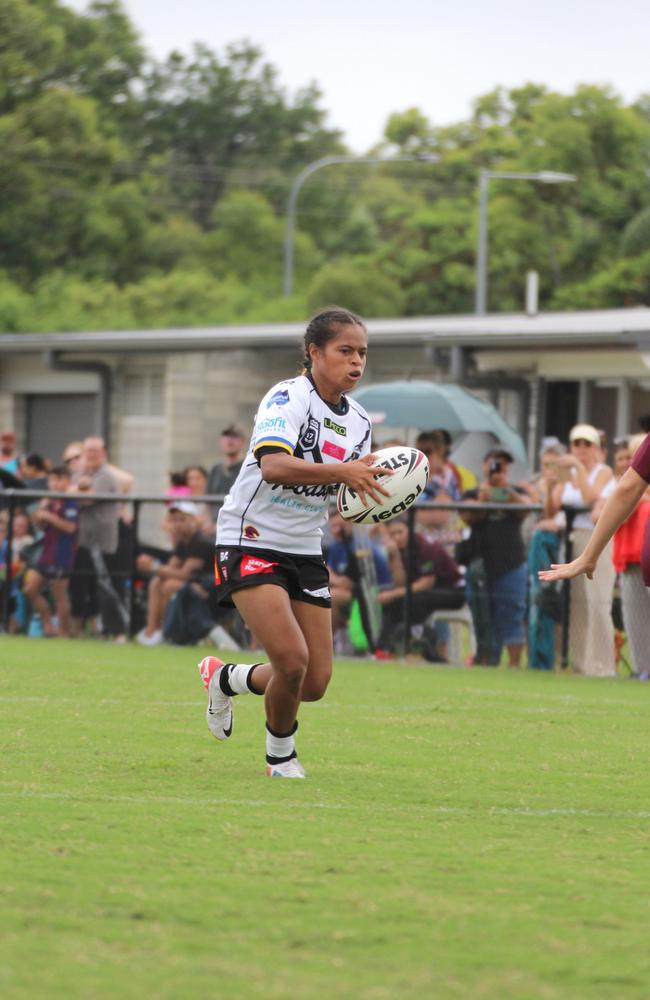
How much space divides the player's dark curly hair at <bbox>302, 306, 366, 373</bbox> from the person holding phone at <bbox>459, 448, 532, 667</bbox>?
26.9 feet

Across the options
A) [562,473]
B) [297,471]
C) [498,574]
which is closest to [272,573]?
[297,471]

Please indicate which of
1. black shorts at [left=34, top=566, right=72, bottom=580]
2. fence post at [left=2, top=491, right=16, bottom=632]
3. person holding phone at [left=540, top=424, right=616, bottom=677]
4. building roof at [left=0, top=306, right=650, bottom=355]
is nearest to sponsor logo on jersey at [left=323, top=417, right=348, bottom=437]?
person holding phone at [left=540, top=424, right=616, bottom=677]

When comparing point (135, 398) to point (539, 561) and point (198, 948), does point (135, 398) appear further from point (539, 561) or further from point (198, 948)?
point (198, 948)

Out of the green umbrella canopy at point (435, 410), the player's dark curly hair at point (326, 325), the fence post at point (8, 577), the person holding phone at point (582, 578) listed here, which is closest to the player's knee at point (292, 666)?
the player's dark curly hair at point (326, 325)

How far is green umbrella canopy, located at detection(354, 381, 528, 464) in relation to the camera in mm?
19750

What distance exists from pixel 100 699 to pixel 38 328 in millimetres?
43717

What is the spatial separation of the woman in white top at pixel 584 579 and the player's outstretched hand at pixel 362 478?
799 cm

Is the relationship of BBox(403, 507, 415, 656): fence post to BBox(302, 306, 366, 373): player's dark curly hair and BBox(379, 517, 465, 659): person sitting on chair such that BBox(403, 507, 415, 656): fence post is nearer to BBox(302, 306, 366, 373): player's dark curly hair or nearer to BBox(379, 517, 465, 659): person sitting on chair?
BBox(379, 517, 465, 659): person sitting on chair

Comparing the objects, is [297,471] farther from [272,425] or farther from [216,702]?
[216,702]

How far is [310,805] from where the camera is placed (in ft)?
24.9

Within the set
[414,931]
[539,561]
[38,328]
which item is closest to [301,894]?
[414,931]

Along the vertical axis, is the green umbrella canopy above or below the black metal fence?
above

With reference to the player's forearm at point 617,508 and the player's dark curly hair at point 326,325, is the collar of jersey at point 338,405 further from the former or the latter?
the player's forearm at point 617,508

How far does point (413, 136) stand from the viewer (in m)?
79.4
